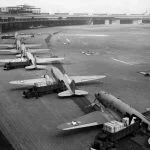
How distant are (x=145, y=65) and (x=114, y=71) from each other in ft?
42.1

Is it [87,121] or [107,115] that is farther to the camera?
[107,115]

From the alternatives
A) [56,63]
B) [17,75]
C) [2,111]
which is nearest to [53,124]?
[2,111]

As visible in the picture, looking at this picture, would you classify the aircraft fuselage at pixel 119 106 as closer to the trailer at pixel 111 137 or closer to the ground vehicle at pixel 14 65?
the trailer at pixel 111 137

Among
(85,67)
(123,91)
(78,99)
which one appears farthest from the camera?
(85,67)

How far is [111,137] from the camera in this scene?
30141 mm

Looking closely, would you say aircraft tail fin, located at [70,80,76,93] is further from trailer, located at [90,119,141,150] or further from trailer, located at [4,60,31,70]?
trailer, located at [4,60,31,70]

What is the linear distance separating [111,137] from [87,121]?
489cm

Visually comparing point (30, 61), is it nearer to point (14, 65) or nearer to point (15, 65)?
point (15, 65)

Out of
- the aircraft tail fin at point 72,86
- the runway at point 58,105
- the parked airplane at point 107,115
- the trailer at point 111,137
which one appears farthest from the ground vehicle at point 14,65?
the trailer at point 111,137

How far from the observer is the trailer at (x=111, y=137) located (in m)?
29.3

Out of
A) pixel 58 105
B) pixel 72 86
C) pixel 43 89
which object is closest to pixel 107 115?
pixel 58 105

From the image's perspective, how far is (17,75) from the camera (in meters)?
64.0

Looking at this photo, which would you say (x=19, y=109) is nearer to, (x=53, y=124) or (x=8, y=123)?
(x=8, y=123)

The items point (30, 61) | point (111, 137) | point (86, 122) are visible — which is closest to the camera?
point (111, 137)
